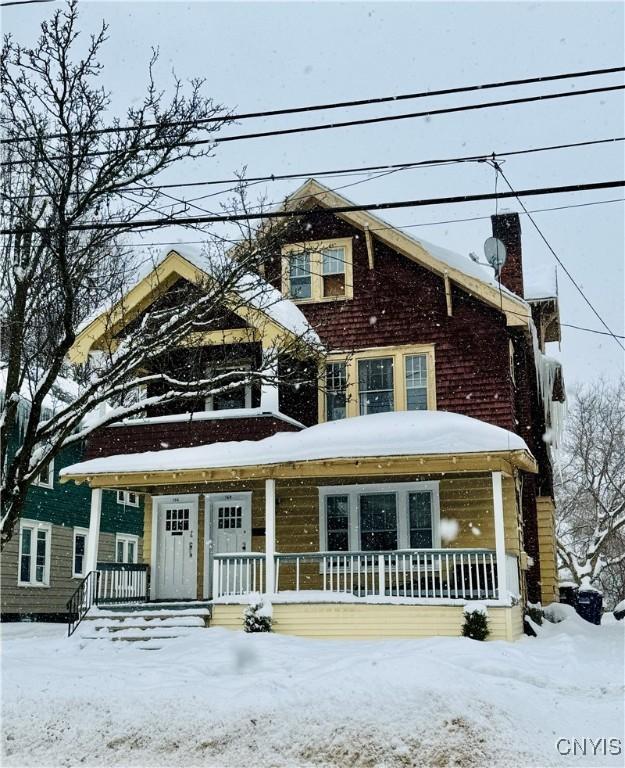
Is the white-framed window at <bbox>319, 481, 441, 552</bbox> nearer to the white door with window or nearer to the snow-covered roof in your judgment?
the white door with window

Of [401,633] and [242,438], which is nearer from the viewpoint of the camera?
[401,633]

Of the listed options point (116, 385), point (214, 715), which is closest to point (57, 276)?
point (116, 385)

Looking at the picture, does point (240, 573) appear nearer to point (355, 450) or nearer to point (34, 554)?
point (355, 450)

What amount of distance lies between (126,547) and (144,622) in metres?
Result: 16.5

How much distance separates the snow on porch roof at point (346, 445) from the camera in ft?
51.6

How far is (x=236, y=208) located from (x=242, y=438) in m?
5.12

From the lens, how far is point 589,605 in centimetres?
2294

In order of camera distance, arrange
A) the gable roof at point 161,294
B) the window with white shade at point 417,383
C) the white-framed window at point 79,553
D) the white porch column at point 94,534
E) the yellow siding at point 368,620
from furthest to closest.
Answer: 1. the white-framed window at point 79,553
2. the window with white shade at point 417,383
3. the gable roof at point 161,294
4. the white porch column at point 94,534
5. the yellow siding at point 368,620

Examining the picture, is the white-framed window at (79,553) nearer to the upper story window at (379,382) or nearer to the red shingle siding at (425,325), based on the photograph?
the upper story window at (379,382)

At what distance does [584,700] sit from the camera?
10453 millimetres

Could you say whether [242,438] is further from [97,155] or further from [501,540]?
[97,155]

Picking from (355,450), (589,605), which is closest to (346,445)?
(355,450)

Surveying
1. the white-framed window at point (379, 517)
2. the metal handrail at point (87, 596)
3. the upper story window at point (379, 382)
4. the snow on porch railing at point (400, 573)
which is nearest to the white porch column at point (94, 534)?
the metal handrail at point (87, 596)

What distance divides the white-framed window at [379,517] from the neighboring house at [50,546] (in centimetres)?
864
